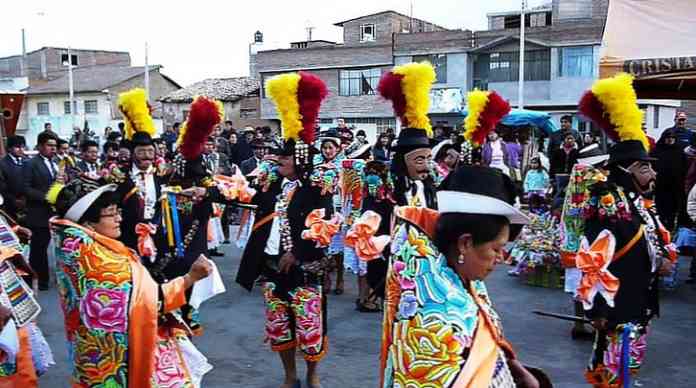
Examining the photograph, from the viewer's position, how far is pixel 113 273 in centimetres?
317

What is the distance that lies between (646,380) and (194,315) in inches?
147

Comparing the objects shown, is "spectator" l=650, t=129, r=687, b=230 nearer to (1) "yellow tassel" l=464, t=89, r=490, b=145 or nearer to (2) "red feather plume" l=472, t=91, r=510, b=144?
(2) "red feather plume" l=472, t=91, r=510, b=144

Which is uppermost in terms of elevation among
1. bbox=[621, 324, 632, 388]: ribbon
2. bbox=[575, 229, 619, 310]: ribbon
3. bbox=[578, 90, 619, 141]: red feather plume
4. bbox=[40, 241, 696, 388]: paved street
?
bbox=[578, 90, 619, 141]: red feather plume

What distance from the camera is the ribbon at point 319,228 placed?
15.7 feet

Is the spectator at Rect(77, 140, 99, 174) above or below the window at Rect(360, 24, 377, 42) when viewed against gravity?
below

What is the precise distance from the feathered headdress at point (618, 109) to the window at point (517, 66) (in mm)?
27018

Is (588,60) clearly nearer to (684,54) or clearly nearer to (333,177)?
(684,54)

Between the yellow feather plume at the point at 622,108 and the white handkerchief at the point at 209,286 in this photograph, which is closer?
the white handkerchief at the point at 209,286

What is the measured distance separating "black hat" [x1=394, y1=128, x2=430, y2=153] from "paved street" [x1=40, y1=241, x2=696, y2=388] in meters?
1.83

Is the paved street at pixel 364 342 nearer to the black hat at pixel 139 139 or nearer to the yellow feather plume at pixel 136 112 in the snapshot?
the black hat at pixel 139 139

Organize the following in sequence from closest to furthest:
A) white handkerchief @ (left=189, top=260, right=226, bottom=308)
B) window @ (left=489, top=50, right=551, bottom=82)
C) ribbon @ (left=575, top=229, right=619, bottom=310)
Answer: white handkerchief @ (left=189, top=260, right=226, bottom=308) → ribbon @ (left=575, top=229, right=619, bottom=310) → window @ (left=489, top=50, right=551, bottom=82)

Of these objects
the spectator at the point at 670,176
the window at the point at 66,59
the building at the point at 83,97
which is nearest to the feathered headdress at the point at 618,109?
the spectator at the point at 670,176

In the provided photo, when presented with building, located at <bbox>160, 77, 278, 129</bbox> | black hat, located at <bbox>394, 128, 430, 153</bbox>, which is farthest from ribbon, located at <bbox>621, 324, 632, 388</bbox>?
building, located at <bbox>160, 77, 278, 129</bbox>

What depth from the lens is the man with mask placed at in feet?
14.0
